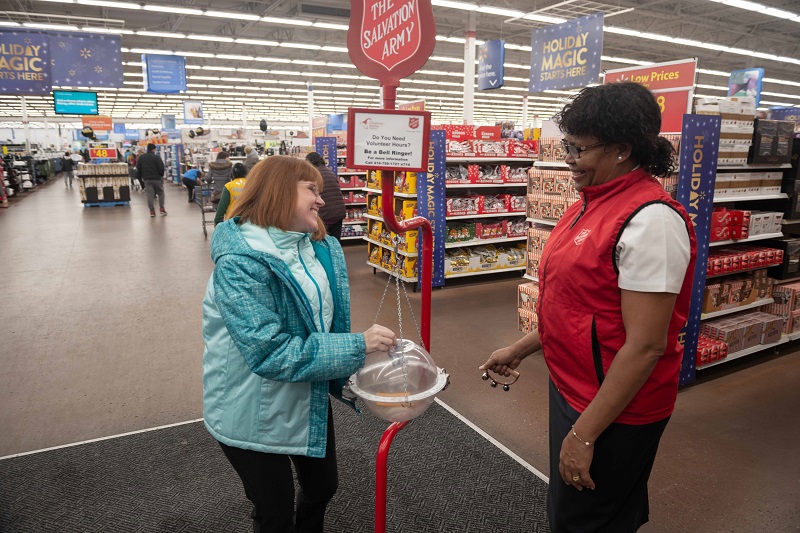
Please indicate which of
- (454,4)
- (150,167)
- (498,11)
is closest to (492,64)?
(498,11)

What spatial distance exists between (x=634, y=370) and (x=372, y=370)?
2.54 ft

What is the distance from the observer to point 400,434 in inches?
127

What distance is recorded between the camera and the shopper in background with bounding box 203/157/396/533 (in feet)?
4.73

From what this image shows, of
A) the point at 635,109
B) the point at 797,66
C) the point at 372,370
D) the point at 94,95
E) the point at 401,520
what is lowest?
the point at 401,520

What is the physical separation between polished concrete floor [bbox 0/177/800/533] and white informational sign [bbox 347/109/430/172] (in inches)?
69.1

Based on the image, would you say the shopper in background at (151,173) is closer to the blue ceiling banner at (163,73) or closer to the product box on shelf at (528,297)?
the blue ceiling banner at (163,73)

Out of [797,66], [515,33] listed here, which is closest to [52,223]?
[515,33]

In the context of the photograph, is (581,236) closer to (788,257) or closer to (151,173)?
(788,257)

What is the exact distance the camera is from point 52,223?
12.0 m

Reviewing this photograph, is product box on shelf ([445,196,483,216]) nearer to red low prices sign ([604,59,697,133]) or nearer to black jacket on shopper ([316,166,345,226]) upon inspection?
black jacket on shopper ([316,166,345,226])

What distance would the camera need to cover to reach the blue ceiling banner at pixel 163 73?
523 inches

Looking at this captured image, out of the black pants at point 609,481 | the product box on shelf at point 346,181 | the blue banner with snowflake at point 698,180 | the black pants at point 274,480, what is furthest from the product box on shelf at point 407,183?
the black pants at point 609,481

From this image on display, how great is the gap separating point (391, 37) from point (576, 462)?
1559mm

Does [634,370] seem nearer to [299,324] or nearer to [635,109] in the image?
[635,109]
